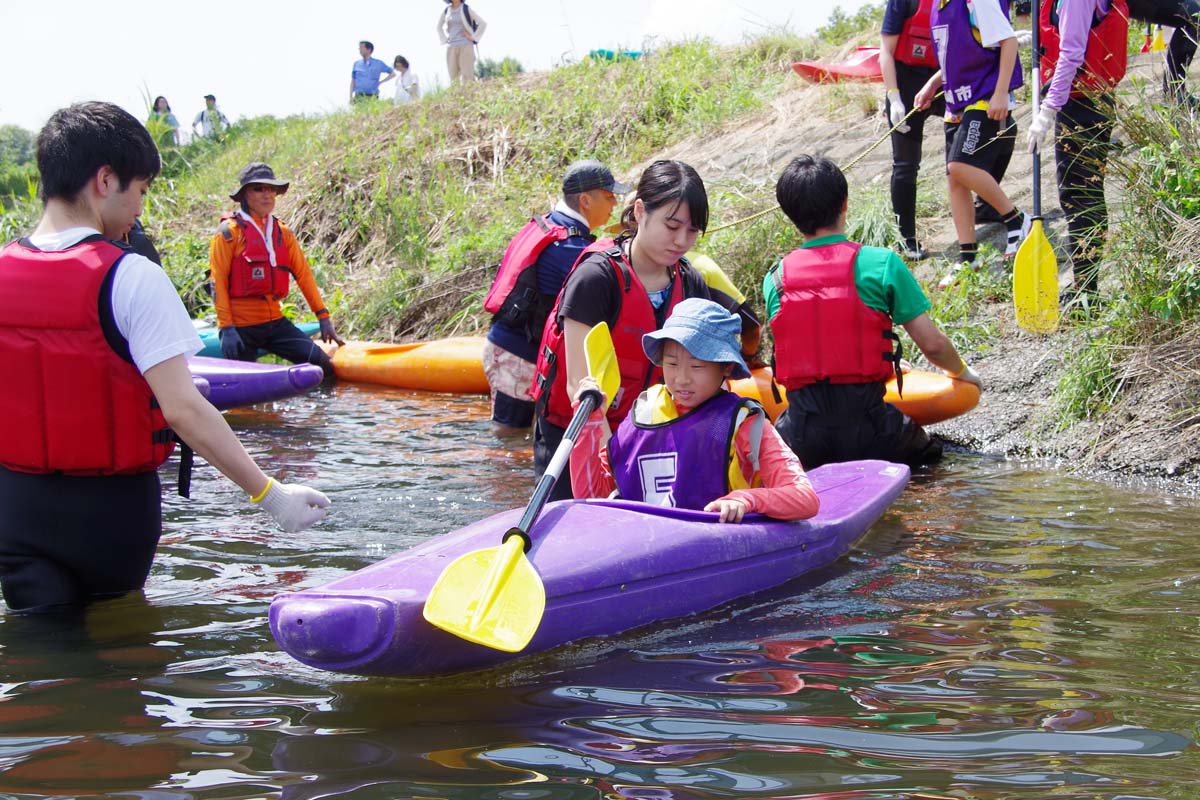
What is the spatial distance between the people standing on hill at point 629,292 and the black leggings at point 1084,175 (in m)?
2.64

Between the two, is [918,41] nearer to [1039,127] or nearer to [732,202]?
[1039,127]

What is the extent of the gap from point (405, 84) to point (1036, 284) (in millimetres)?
11194

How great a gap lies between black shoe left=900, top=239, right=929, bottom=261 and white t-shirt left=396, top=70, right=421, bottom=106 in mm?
9100

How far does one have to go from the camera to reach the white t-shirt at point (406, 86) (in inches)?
586

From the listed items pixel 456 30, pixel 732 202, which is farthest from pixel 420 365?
pixel 456 30

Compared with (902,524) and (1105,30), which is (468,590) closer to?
(902,524)

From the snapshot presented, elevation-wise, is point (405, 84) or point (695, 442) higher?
point (405, 84)

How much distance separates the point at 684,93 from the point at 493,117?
6.91 feet

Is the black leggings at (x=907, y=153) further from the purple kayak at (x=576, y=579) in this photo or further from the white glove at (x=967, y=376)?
the purple kayak at (x=576, y=579)

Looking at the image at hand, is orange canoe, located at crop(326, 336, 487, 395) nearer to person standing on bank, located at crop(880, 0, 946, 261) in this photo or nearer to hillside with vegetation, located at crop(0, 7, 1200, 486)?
hillside with vegetation, located at crop(0, 7, 1200, 486)

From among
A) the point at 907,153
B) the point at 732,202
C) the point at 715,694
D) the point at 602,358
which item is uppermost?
the point at 907,153

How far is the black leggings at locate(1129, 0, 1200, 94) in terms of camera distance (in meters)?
5.93

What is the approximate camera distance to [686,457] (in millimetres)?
3395

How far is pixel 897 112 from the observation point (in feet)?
21.7
